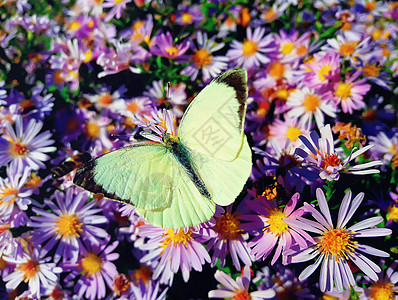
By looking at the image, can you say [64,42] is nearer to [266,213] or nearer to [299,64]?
[299,64]

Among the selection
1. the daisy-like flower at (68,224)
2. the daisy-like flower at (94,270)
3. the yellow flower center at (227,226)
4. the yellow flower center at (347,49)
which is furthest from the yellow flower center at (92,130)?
the yellow flower center at (347,49)

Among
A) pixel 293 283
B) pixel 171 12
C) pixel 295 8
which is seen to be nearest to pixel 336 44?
pixel 295 8

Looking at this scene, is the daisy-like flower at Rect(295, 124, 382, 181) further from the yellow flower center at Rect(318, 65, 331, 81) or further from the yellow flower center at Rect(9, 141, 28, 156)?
the yellow flower center at Rect(9, 141, 28, 156)

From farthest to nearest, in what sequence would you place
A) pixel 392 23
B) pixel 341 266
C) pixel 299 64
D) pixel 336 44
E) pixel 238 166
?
→ 1. pixel 392 23
2. pixel 299 64
3. pixel 336 44
4. pixel 341 266
5. pixel 238 166

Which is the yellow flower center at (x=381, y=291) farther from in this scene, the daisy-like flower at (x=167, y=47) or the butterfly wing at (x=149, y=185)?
the daisy-like flower at (x=167, y=47)

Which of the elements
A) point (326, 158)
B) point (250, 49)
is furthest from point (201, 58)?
point (326, 158)

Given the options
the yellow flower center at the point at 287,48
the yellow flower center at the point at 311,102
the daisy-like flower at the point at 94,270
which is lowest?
the daisy-like flower at the point at 94,270

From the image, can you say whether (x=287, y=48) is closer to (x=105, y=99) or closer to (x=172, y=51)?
(x=172, y=51)
